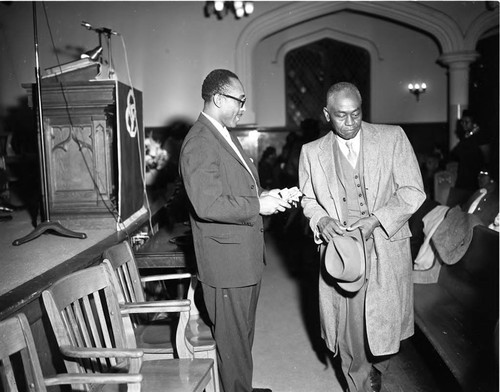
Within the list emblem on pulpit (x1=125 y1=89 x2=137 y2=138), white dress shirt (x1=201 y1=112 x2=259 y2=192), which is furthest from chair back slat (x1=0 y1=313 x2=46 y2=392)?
emblem on pulpit (x1=125 y1=89 x2=137 y2=138)

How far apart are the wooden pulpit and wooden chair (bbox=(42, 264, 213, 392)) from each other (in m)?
1.43

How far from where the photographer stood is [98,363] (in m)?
2.45

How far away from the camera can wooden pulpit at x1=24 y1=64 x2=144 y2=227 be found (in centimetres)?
359

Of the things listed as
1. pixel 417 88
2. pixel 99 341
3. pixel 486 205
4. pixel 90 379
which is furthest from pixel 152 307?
pixel 417 88

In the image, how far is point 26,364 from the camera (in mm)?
1699

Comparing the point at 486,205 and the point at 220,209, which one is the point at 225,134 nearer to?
the point at 220,209

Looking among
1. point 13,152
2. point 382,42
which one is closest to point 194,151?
point 13,152

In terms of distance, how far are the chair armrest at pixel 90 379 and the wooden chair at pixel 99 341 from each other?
10cm

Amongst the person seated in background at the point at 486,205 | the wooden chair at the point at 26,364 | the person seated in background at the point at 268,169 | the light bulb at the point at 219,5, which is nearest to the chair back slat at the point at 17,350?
the wooden chair at the point at 26,364

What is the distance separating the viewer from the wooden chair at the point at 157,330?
2523 millimetres

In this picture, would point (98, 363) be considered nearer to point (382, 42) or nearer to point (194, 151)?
point (194, 151)

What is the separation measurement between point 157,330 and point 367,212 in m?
1.35

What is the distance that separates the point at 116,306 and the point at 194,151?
0.81 meters

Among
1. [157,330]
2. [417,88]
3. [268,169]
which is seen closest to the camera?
[157,330]
